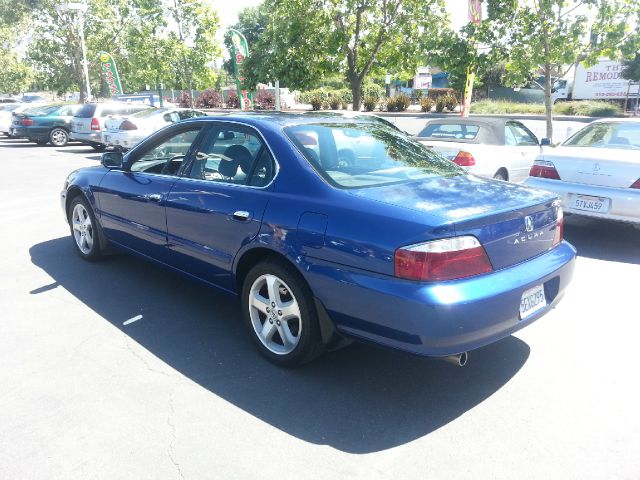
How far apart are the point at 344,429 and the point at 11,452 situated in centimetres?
168

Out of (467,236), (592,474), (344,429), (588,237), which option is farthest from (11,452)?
(588,237)

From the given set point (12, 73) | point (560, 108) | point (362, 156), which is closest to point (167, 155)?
point (362, 156)

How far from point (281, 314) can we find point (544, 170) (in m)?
4.61

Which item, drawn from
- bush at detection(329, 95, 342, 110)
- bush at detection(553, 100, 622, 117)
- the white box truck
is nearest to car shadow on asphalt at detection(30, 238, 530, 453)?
bush at detection(553, 100, 622, 117)

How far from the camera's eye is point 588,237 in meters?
6.94

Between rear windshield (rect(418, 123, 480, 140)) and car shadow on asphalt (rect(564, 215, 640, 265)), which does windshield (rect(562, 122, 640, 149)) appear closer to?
car shadow on asphalt (rect(564, 215, 640, 265))

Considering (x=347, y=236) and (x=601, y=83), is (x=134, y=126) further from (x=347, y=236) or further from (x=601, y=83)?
(x=601, y=83)

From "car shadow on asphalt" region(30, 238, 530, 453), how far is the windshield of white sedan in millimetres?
1147

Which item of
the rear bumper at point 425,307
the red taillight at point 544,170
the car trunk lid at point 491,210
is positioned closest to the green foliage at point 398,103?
the red taillight at point 544,170

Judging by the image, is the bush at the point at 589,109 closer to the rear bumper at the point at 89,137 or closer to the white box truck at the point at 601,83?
the white box truck at the point at 601,83

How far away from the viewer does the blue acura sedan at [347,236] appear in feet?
9.21

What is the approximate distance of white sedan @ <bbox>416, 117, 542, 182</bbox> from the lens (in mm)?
7852

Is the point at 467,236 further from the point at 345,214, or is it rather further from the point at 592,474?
the point at 592,474

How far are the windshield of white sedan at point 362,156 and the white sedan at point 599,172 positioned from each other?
2.91 m
